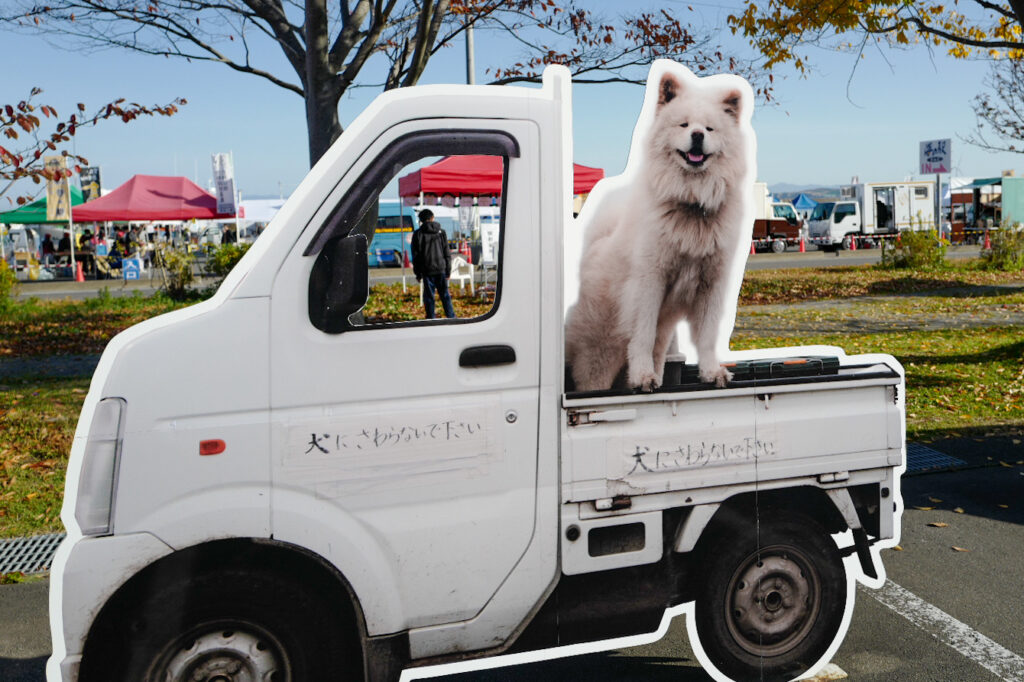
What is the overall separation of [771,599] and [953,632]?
1.18 metres

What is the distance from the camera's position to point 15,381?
10070 mm

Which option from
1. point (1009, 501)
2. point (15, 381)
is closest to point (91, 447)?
point (1009, 501)

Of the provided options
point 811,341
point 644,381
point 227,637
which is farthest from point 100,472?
point 811,341

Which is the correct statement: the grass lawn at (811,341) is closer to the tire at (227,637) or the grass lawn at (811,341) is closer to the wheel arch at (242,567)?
the wheel arch at (242,567)

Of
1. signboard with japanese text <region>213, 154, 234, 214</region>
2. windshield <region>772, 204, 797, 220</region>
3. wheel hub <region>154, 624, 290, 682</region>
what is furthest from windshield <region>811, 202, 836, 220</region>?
wheel hub <region>154, 624, 290, 682</region>

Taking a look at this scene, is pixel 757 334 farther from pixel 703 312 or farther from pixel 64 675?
pixel 64 675

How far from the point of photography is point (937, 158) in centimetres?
934

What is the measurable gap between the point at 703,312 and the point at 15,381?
9.08m

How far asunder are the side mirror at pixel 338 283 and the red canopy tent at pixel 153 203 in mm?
10427

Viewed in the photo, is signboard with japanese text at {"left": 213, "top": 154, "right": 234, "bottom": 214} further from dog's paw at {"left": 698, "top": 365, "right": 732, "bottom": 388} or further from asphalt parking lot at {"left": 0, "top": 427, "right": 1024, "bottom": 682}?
dog's paw at {"left": 698, "top": 365, "right": 732, "bottom": 388}

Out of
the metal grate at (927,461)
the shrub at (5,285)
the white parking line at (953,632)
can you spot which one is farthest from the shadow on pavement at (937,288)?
the shrub at (5,285)

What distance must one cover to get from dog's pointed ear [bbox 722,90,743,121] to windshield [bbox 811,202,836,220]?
34400 mm

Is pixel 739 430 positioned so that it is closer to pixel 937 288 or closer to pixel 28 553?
pixel 28 553

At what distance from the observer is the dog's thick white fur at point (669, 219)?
3.55 metres
